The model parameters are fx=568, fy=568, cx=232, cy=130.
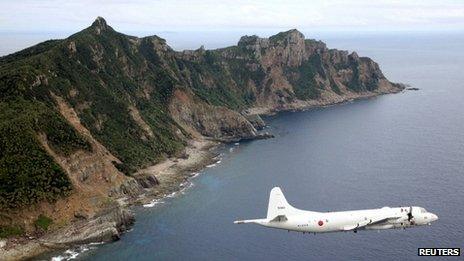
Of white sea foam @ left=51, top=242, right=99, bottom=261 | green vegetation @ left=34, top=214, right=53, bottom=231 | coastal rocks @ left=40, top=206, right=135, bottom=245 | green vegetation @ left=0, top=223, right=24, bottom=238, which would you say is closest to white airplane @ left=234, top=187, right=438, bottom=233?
white sea foam @ left=51, top=242, right=99, bottom=261

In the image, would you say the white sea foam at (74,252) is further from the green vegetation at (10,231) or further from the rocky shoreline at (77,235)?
the green vegetation at (10,231)

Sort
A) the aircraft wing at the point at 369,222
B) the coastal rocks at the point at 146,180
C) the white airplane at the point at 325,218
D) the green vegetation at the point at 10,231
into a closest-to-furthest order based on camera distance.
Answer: the white airplane at the point at 325,218 → the aircraft wing at the point at 369,222 → the green vegetation at the point at 10,231 → the coastal rocks at the point at 146,180

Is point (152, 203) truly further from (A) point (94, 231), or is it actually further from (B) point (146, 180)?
(A) point (94, 231)

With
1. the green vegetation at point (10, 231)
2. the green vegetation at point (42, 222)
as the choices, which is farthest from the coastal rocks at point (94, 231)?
the green vegetation at point (10, 231)

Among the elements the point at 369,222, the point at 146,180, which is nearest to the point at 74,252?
the point at 146,180

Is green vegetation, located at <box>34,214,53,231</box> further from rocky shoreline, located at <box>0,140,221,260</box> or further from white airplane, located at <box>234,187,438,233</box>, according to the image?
white airplane, located at <box>234,187,438,233</box>

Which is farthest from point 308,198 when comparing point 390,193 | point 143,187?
point 143,187
